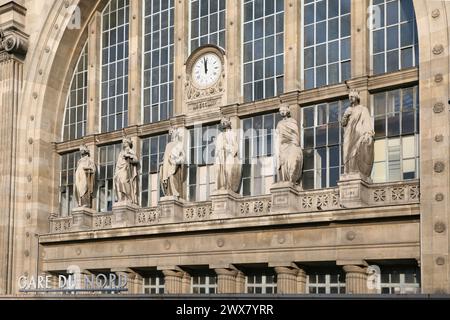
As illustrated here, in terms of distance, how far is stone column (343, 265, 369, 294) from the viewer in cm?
2352

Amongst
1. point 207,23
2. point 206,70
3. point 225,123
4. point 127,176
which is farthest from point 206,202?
point 207,23

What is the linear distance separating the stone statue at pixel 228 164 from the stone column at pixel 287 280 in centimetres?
353

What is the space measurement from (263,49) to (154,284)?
9.47 meters

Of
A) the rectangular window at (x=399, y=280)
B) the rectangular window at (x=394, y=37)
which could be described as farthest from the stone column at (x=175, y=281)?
the rectangular window at (x=394, y=37)

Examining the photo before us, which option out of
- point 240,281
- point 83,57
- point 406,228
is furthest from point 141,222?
point 406,228

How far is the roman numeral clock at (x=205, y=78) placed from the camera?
28.6m

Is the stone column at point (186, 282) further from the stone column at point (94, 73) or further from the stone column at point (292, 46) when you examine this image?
the stone column at point (292, 46)

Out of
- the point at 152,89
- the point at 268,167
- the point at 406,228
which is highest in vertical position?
the point at 152,89

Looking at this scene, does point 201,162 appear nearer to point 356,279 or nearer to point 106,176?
point 106,176

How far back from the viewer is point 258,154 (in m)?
27.2

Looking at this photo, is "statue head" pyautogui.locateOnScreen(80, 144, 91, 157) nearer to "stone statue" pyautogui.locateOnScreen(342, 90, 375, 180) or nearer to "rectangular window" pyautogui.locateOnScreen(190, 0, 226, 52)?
"rectangular window" pyautogui.locateOnScreen(190, 0, 226, 52)

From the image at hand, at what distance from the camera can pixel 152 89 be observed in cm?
3077
